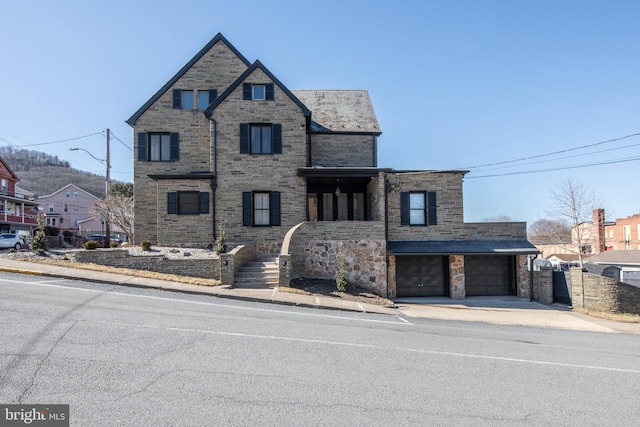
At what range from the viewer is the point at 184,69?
861 inches

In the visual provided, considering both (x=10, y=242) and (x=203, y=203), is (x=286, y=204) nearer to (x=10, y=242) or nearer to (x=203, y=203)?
(x=203, y=203)

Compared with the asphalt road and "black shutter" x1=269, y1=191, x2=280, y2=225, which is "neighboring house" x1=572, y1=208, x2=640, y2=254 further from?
the asphalt road

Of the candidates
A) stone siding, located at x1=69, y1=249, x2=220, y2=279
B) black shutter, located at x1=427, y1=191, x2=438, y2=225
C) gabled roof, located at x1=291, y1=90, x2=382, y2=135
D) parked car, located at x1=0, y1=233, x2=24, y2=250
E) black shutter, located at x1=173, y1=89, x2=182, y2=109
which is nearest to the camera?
stone siding, located at x1=69, y1=249, x2=220, y2=279

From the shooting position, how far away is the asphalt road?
4777 millimetres

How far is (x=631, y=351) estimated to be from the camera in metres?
9.69

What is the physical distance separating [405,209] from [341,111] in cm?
857

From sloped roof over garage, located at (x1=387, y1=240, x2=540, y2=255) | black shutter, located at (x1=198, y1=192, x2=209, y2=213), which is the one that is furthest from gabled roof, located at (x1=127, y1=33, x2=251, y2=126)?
sloped roof over garage, located at (x1=387, y1=240, x2=540, y2=255)

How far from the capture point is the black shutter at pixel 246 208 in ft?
65.3

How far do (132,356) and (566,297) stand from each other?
19717 millimetres

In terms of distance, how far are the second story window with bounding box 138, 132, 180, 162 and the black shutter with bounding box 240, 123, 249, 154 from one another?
404 cm

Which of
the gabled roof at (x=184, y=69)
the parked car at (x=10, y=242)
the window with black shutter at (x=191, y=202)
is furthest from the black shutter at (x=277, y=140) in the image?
the parked car at (x=10, y=242)

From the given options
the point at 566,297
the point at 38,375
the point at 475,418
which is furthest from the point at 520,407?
the point at 566,297

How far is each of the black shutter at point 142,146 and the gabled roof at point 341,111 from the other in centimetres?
938

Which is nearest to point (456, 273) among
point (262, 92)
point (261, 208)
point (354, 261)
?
point (354, 261)
